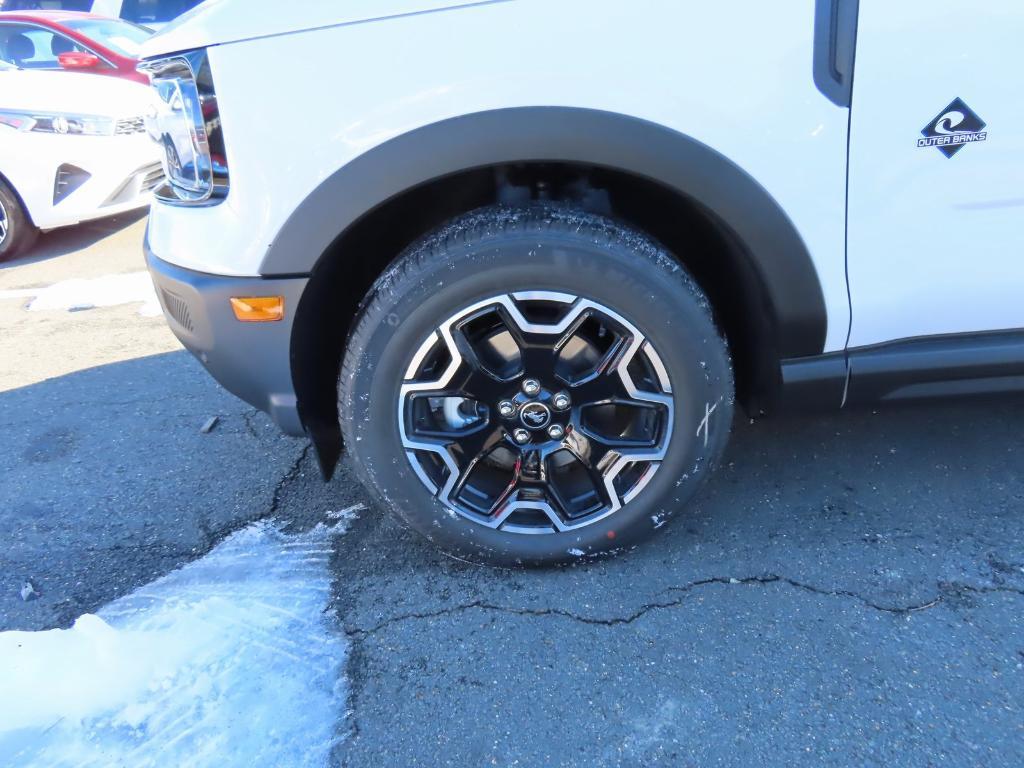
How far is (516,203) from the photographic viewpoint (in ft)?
6.56

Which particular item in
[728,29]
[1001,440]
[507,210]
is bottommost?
[1001,440]

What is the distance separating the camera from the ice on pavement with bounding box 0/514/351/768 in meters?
1.74

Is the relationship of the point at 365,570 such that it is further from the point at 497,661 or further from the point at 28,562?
the point at 28,562

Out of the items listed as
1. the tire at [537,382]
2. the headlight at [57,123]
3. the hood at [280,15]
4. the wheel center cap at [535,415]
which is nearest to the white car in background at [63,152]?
the headlight at [57,123]

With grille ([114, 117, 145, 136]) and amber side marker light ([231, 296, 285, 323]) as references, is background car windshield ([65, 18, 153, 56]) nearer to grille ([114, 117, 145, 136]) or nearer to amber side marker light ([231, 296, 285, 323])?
grille ([114, 117, 145, 136])

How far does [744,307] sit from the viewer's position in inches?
83.4

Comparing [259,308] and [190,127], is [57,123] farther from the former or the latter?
[259,308]

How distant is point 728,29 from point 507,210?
0.65 meters

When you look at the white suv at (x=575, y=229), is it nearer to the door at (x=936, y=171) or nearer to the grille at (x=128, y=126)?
the door at (x=936, y=171)

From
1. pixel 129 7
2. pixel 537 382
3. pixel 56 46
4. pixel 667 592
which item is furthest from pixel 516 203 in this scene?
pixel 129 7

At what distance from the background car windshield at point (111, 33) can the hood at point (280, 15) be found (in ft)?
18.2

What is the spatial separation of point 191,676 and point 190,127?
136 cm

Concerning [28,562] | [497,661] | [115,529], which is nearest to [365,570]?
[497,661]

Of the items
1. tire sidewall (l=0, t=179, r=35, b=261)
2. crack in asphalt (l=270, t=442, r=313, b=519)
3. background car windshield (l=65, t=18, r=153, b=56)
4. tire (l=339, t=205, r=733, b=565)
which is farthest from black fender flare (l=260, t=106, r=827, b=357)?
background car windshield (l=65, t=18, r=153, b=56)
